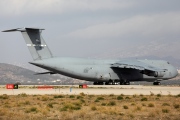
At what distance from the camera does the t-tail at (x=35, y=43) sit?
224ft

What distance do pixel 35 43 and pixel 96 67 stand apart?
12.2 m

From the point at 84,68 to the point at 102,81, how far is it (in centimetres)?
644

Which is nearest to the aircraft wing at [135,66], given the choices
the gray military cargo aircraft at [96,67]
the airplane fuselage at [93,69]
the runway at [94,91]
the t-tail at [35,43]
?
the gray military cargo aircraft at [96,67]

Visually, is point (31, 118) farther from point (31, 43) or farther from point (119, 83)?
point (119, 83)

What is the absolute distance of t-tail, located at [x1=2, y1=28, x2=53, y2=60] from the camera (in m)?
68.2

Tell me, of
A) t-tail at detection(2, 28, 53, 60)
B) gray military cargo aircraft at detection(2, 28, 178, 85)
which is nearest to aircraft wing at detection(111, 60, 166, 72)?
gray military cargo aircraft at detection(2, 28, 178, 85)

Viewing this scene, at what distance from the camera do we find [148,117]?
2145cm

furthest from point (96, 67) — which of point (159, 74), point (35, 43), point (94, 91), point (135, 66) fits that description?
point (94, 91)

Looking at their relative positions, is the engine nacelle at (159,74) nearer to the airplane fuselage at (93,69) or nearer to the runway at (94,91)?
the airplane fuselage at (93,69)

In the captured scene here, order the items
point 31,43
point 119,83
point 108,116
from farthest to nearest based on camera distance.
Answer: point 119,83
point 31,43
point 108,116

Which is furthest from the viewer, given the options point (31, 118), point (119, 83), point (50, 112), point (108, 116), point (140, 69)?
point (119, 83)

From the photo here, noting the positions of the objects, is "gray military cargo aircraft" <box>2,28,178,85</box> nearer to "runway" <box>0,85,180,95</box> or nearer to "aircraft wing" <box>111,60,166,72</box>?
"aircraft wing" <box>111,60,166,72</box>

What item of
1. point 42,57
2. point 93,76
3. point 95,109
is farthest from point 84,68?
point 95,109

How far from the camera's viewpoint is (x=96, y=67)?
73562mm
